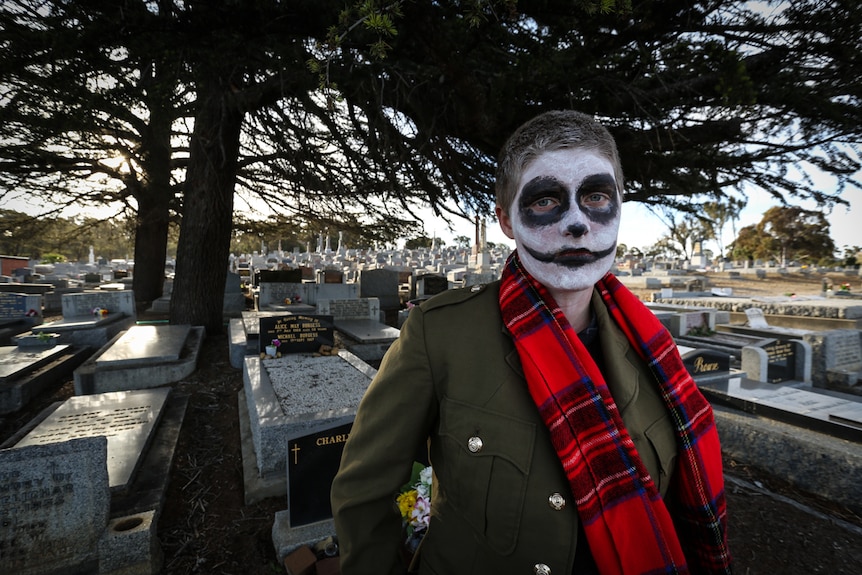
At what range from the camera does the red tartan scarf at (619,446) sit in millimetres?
1068

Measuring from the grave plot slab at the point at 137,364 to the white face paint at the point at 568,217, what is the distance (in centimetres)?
620

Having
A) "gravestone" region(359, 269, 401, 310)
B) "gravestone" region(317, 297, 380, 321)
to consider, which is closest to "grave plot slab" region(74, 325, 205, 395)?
"gravestone" region(317, 297, 380, 321)

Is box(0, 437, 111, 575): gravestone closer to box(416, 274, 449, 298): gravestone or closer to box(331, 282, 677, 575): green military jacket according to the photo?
box(331, 282, 677, 575): green military jacket

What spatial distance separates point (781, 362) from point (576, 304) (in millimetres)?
7593

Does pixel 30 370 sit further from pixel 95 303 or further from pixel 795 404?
pixel 795 404

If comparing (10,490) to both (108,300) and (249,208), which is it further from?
(249,208)

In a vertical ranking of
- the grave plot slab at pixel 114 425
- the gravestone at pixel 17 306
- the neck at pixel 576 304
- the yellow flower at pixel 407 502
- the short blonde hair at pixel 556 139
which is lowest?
the grave plot slab at pixel 114 425

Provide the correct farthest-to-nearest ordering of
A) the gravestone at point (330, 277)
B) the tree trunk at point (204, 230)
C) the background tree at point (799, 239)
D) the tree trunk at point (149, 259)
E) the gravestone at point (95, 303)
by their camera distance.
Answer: the background tree at point (799, 239) < the gravestone at point (330, 277) < the tree trunk at point (149, 259) < the gravestone at point (95, 303) < the tree trunk at point (204, 230)

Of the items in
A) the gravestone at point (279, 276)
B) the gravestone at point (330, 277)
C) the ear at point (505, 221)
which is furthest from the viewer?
the gravestone at point (330, 277)

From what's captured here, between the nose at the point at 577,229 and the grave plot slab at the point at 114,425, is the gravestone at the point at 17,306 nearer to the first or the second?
the grave plot slab at the point at 114,425

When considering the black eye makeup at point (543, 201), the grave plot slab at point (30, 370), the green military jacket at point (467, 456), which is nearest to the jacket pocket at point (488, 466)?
the green military jacket at point (467, 456)

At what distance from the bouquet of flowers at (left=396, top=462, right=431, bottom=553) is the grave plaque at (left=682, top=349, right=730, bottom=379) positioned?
15.9 ft

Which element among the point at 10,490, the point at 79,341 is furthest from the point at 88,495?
the point at 79,341

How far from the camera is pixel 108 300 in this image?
8.89 m
